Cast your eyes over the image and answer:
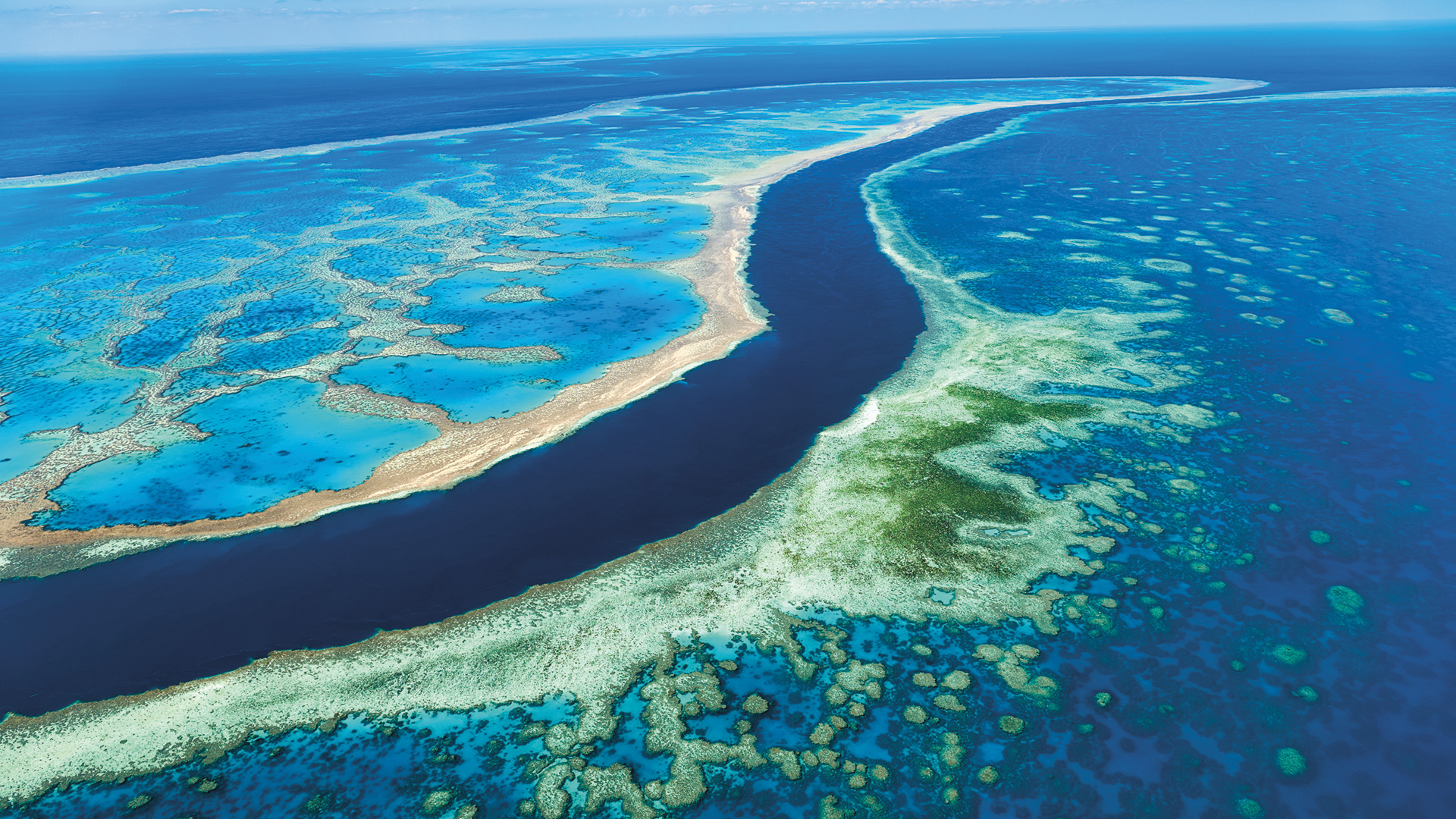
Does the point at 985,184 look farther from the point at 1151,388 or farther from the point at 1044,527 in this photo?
the point at 1044,527

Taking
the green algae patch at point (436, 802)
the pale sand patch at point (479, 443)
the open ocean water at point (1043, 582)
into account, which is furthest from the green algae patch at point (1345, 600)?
the pale sand patch at point (479, 443)

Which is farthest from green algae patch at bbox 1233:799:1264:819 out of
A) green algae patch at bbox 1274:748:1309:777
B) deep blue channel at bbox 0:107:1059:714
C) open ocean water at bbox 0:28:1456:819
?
deep blue channel at bbox 0:107:1059:714

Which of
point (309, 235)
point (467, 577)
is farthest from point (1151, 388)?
point (309, 235)

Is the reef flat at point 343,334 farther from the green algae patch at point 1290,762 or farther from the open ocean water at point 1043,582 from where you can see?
the green algae patch at point 1290,762

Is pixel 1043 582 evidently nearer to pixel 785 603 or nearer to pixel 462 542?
pixel 785 603

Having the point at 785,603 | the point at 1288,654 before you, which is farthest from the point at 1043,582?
the point at 785,603

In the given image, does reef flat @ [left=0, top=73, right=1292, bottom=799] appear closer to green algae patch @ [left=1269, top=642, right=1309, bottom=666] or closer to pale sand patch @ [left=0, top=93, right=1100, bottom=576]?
green algae patch @ [left=1269, top=642, right=1309, bottom=666]
